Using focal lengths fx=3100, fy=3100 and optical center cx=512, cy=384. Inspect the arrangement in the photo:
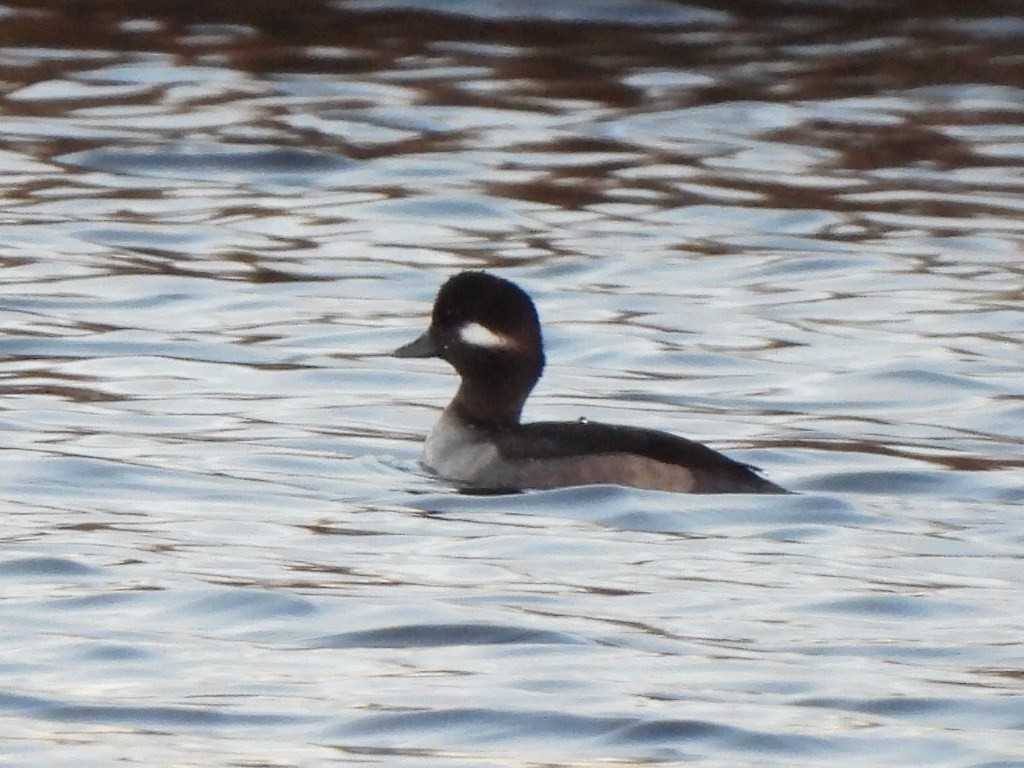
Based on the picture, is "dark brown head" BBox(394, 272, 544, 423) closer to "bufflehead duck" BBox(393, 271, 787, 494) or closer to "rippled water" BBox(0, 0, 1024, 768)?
"bufflehead duck" BBox(393, 271, 787, 494)

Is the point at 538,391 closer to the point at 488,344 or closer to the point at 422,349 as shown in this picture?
the point at 422,349

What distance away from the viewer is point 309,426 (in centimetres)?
1279

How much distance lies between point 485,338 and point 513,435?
618 millimetres

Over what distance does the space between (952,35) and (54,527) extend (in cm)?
1378

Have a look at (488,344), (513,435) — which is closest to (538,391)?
(488,344)

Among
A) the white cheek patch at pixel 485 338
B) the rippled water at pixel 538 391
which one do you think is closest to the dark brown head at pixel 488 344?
the white cheek patch at pixel 485 338

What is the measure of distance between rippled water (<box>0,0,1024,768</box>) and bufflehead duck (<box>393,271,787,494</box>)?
0.12 m

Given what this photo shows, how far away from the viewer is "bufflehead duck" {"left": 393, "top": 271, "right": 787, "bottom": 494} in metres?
10.9

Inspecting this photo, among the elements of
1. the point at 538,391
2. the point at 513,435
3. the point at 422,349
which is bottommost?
the point at 538,391

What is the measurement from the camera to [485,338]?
12.0m

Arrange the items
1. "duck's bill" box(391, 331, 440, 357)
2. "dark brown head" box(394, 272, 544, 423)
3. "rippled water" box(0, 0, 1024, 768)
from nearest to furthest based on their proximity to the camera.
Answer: "rippled water" box(0, 0, 1024, 768) < "dark brown head" box(394, 272, 544, 423) < "duck's bill" box(391, 331, 440, 357)

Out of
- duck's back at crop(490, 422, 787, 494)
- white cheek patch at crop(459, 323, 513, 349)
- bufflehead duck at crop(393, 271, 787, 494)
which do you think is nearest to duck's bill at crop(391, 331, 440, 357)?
bufflehead duck at crop(393, 271, 787, 494)

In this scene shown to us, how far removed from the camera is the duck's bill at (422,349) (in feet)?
39.9

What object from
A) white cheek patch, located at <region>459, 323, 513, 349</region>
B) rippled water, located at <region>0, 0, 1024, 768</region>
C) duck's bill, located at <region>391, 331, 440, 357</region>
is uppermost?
white cheek patch, located at <region>459, 323, 513, 349</region>
